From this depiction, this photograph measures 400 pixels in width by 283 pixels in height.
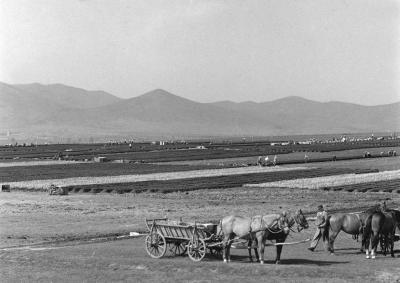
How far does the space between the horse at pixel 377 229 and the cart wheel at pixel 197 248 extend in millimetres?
5937

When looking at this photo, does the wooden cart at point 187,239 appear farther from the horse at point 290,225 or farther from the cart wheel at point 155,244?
the horse at point 290,225

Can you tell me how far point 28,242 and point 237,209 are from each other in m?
16.5

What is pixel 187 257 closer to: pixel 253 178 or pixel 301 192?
pixel 301 192

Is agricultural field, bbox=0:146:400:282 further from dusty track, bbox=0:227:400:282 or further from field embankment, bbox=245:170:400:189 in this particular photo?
field embankment, bbox=245:170:400:189

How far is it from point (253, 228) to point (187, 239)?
2.44m

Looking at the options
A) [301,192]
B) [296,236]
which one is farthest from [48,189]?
[296,236]

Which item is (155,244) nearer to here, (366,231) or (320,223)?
(320,223)

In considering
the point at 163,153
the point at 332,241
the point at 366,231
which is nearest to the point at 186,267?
the point at 332,241

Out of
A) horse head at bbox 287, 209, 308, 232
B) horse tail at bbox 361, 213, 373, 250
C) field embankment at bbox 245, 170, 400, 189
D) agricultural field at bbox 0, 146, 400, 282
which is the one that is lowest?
agricultural field at bbox 0, 146, 400, 282

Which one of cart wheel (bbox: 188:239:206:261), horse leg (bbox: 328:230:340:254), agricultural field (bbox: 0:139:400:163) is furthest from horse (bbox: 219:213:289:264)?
agricultural field (bbox: 0:139:400:163)

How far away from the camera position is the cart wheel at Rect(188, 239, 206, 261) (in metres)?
23.4

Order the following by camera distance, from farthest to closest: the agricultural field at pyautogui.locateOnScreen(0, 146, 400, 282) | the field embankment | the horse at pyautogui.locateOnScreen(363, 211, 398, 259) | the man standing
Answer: the field embankment
the man standing
the horse at pyautogui.locateOnScreen(363, 211, 398, 259)
the agricultural field at pyautogui.locateOnScreen(0, 146, 400, 282)

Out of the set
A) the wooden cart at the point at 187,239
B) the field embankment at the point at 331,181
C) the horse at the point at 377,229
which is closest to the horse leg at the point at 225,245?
the wooden cart at the point at 187,239

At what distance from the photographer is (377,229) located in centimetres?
2447
